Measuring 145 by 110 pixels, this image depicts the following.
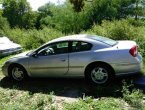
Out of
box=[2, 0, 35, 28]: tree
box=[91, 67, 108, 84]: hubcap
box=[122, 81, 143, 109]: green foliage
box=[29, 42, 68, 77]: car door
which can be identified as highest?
box=[2, 0, 35, 28]: tree

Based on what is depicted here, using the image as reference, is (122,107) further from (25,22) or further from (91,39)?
(25,22)

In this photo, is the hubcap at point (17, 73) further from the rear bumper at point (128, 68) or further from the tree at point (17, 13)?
the tree at point (17, 13)

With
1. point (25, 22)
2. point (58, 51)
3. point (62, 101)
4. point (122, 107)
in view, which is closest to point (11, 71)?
point (58, 51)

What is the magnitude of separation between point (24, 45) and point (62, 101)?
492 inches

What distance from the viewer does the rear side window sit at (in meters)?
9.27

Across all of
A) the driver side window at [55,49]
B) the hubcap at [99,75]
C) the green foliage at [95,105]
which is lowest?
the green foliage at [95,105]

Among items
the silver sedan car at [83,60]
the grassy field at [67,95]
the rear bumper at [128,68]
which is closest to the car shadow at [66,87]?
the grassy field at [67,95]

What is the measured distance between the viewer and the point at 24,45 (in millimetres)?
20188

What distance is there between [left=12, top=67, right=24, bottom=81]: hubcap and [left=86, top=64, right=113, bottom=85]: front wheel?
2490 mm

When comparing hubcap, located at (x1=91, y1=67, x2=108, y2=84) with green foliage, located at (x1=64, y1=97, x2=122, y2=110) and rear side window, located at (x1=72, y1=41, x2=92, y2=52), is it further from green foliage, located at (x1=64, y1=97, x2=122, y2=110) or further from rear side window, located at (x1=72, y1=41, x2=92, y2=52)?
green foliage, located at (x1=64, y1=97, x2=122, y2=110)

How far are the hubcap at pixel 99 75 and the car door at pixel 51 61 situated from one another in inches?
36.3

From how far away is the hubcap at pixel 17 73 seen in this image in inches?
408

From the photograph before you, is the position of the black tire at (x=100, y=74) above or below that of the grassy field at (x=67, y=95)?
above

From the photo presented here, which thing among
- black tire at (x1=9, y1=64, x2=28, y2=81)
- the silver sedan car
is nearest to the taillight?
the silver sedan car
